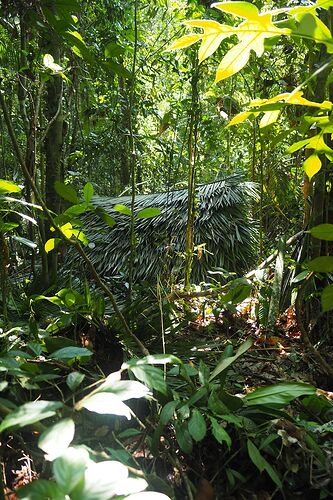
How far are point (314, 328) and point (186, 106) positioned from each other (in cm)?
232

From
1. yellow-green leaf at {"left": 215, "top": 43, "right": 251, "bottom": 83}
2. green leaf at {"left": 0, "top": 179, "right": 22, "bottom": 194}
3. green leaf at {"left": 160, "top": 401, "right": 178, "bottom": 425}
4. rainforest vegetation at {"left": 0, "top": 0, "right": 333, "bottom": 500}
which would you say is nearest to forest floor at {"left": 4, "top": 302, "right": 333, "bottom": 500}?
rainforest vegetation at {"left": 0, "top": 0, "right": 333, "bottom": 500}

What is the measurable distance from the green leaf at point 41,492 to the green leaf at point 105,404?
0.52ft

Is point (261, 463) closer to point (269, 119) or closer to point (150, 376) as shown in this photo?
point (150, 376)

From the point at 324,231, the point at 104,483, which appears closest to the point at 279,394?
the point at 324,231

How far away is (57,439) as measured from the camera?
0.67 metres

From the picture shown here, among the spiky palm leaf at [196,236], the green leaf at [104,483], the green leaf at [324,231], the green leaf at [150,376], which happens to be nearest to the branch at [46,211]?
the green leaf at [150,376]

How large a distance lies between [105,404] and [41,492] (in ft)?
0.61

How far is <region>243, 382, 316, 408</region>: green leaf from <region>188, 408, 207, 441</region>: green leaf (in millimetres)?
202

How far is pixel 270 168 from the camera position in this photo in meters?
3.75

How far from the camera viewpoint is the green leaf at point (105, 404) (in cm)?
76

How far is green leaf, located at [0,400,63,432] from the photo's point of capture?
685 millimetres

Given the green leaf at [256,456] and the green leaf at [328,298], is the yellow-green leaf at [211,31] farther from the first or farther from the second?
the green leaf at [256,456]

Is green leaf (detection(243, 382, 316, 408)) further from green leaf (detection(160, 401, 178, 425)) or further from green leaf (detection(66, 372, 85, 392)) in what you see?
green leaf (detection(66, 372, 85, 392))

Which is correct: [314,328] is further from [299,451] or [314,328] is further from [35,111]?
[35,111]
